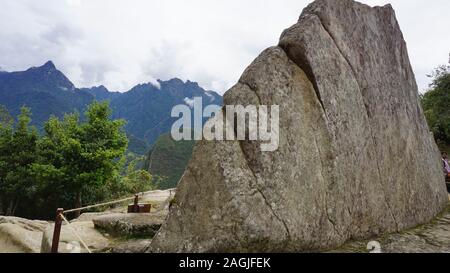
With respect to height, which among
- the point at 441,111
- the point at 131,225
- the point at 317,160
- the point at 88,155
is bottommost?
the point at 131,225

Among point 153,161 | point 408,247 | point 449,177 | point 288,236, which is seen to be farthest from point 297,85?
point 153,161

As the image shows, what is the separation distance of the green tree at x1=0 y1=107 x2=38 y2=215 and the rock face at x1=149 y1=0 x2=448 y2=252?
36.8 metres

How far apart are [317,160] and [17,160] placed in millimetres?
40280

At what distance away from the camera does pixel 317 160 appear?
869 cm

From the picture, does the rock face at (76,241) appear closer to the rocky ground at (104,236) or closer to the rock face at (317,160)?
the rocky ground at (104,236)

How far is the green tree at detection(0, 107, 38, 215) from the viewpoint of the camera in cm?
3791

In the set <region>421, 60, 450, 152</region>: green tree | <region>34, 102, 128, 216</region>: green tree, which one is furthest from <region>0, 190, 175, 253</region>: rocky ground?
<region>421, 60, 450, 152</region>: green tree

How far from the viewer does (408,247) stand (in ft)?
29.5

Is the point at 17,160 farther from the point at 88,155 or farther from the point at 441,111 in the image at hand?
the point at 441,111

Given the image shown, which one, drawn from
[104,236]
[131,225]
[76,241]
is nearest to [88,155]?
[104,236]

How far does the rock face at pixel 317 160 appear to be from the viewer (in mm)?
7234

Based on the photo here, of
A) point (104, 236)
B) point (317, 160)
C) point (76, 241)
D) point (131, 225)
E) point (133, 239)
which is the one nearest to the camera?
point (317, 160)

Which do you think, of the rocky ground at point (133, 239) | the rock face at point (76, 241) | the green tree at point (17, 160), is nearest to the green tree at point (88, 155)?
the green tree at point (17, 160)

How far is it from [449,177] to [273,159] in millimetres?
17492
